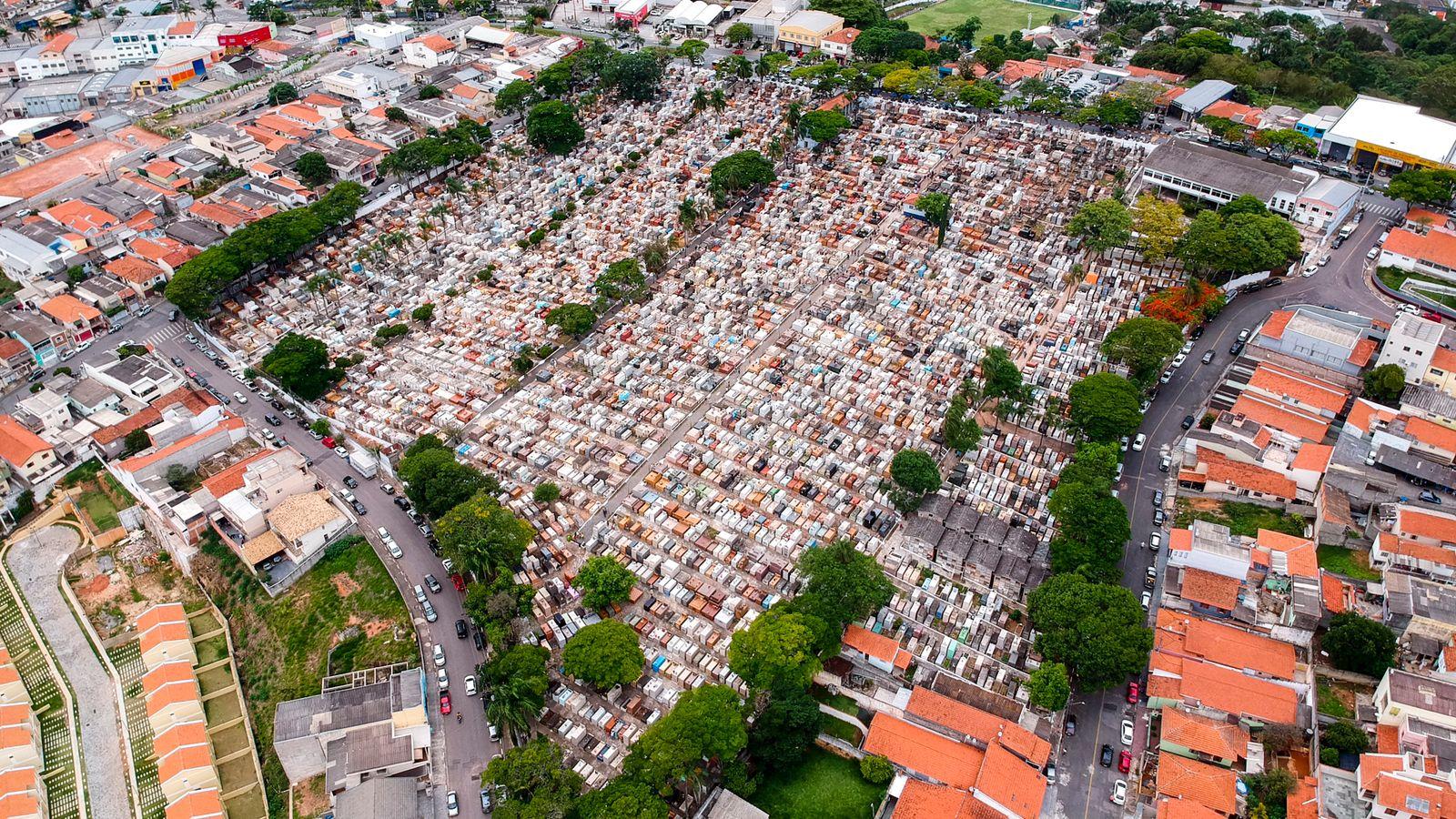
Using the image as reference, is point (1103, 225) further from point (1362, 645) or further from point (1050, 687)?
point (1050, 687)

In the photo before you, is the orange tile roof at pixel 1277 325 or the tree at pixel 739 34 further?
the tree at pixel 739 34

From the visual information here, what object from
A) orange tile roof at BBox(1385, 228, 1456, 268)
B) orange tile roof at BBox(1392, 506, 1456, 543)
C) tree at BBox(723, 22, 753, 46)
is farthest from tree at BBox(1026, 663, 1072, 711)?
tree at BBox(723, 22, 753, 46)

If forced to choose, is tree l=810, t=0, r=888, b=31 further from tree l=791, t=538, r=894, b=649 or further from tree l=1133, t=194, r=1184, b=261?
tree l=791, t=538, r=894, b=649

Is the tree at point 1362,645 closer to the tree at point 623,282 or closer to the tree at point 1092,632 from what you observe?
the tree at point 1092,632

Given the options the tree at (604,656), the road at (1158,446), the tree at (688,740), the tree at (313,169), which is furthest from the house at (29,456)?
the road at (1158,446)

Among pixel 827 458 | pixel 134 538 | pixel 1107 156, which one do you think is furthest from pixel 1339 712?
pixel 134 538

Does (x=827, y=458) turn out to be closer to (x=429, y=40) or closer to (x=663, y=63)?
(x=663, y=63)
